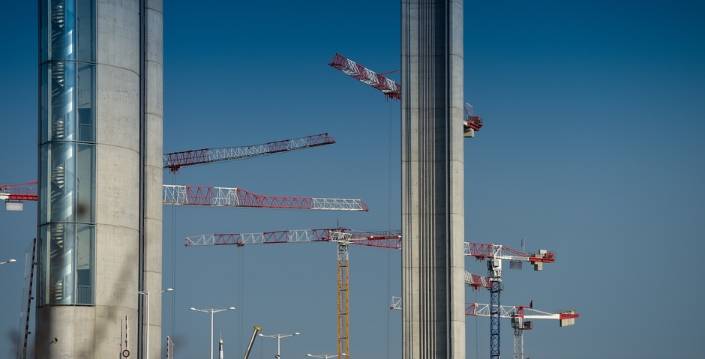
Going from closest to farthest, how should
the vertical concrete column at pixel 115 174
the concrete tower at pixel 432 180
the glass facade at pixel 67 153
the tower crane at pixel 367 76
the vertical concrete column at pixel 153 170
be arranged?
1. the glass facade at pixel 67 153
2. the vertical concrete column at pixel 115 174
3. the vertical concrete column at pixel 153 170
4. the concrete tower at pixel 432 180
5. the tower crane at pixel 367 76

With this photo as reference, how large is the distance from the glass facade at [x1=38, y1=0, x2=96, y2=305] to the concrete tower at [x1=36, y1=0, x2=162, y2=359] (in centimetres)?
4

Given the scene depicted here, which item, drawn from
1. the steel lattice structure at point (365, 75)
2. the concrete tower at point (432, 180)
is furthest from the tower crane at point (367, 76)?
the concrete tower at point (432, 180)

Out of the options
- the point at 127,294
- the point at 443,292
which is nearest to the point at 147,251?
the point at 443,292

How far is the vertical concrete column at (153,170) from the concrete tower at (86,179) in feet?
66.1

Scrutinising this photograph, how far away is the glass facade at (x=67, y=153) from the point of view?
5631cm

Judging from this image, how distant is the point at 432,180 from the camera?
272 ft

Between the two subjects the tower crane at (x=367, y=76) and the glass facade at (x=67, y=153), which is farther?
the tower crane at (x=367, y=76)

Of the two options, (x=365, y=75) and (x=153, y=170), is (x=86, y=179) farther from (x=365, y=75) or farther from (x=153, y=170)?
(x=365, y=75)

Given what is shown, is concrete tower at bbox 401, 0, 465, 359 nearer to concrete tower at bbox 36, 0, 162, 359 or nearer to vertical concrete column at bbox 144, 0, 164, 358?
vertical concrete column at bbox 144, 0, 164, 358

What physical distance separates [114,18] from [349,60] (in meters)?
107

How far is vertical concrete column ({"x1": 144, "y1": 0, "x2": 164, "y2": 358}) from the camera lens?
79.1 meters

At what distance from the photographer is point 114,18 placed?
5753cm

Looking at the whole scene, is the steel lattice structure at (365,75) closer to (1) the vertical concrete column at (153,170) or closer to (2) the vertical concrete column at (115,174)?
(1) the vertical concrete column at (153,170)

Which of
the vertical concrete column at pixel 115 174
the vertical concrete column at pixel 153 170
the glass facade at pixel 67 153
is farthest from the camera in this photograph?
the vertical concrete column at pixel 153 170
